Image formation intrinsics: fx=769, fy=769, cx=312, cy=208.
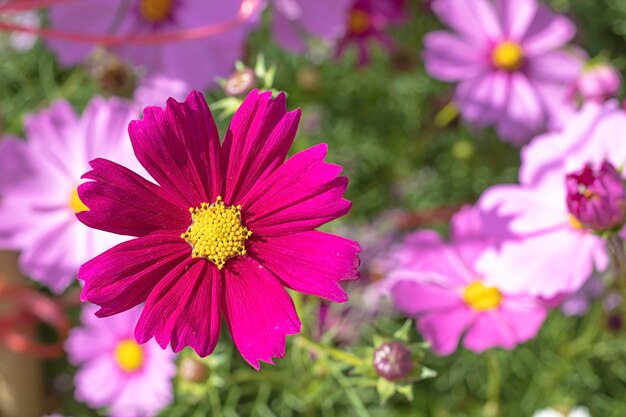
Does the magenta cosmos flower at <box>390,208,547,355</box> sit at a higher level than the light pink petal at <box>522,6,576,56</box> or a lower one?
lower

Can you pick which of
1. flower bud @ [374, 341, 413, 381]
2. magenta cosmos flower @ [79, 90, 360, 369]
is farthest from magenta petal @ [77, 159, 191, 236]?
flower bud @ [374, 341, 413, 381]

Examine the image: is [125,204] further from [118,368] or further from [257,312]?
[118,368]

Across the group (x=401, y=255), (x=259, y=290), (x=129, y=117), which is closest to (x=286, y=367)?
(x=401, y=255)

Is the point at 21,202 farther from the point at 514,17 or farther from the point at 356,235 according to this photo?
the point at 514,17

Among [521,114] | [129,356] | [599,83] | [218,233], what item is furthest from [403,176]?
[218,233]

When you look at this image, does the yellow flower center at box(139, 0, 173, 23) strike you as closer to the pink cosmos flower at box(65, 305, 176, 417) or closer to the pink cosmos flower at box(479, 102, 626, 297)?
the pink cosmos flower at box(65, 305, 176, 417)

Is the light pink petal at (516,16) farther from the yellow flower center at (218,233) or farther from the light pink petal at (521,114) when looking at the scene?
the yellow flower center at (218,233)

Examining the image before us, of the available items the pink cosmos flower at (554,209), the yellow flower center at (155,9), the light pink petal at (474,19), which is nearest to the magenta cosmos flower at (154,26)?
the yellow flower center at (155,9)
